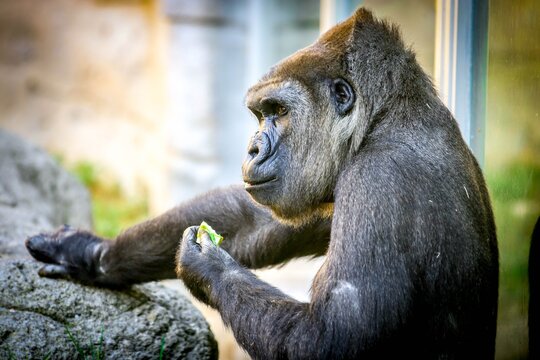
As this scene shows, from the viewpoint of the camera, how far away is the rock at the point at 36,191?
6.02 meters

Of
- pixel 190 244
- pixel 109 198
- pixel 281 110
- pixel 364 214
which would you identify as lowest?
Answer: pixel 109 198

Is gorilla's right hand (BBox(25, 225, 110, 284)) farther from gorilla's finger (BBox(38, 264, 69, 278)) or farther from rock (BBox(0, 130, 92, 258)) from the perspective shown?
rock (BBox(0, 130, 92, 258))

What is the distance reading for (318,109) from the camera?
398cm

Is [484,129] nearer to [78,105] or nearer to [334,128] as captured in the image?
[334,128]

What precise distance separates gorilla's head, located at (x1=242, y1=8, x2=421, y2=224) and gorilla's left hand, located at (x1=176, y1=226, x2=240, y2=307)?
388 millimetres

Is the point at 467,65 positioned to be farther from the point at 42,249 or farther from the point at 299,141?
the point at 42,249

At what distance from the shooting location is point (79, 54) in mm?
12867

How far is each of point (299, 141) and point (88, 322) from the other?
1620 mm

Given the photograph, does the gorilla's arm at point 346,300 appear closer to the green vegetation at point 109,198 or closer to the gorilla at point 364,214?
the gorilla at point 364,214

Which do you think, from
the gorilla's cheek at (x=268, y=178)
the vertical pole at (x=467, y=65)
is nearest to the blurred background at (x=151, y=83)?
the vertical pole at (x=467, y=65)

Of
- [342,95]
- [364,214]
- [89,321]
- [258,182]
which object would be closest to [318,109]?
[342,95]

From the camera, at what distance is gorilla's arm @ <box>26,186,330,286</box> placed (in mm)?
4570

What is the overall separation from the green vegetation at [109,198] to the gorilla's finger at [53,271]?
Answer: 7180 mm

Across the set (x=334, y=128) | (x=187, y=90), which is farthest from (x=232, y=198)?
(x=187, y=90)
